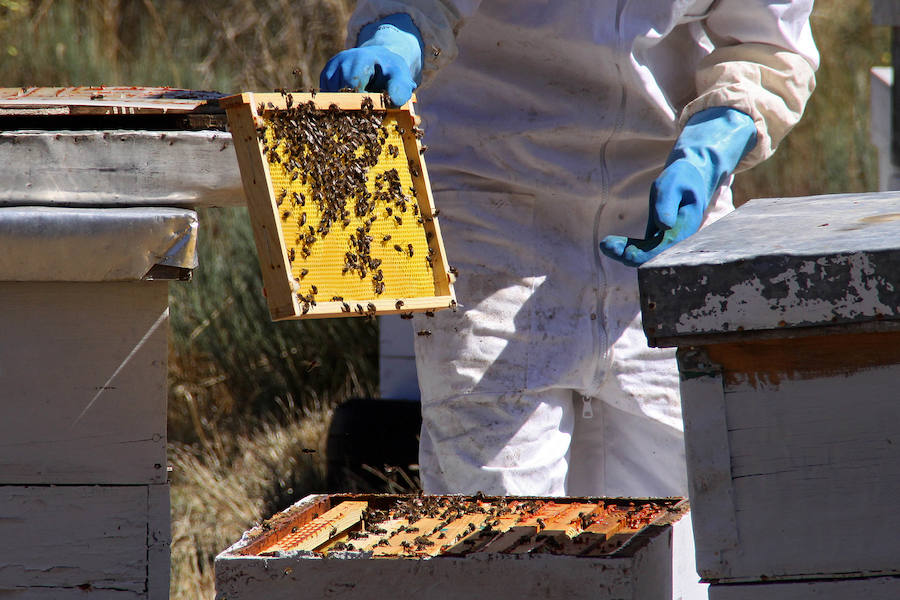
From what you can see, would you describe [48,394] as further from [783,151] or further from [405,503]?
[783,151]

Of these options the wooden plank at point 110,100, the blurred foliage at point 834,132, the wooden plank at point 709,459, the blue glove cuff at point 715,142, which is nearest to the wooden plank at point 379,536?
the wooden plank at point 709,459

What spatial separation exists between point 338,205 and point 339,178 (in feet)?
0.19

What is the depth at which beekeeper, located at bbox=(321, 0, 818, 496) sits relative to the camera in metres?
2.56

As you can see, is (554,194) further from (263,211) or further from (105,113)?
(105,113)

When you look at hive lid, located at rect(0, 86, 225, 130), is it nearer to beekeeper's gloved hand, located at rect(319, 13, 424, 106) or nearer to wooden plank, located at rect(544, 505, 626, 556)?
beekeeper's gloved hand, located at rect(319, 13, 424, 106)

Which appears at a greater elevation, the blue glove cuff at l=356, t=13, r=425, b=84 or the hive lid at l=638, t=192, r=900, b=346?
the blue glove cuff at l=356, t=13, r=425, b=84

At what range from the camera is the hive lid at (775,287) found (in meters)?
1.26

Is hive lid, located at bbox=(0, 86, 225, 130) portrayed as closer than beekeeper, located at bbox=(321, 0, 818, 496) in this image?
Yes

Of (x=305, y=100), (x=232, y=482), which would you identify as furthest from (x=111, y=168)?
(x=232, y=482)

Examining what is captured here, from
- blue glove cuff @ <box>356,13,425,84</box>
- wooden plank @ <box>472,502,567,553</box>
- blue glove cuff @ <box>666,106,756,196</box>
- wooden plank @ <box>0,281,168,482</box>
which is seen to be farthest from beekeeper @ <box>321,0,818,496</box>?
wooden plank @ <box>0,281,168,482</box>

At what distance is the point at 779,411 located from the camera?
4.49 feet

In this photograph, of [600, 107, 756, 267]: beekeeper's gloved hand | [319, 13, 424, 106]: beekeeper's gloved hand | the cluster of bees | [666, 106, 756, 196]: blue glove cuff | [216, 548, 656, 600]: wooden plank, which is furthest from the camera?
[666, 106, 756, 196]: blue glove cuff

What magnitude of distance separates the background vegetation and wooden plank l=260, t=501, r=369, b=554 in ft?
6.45

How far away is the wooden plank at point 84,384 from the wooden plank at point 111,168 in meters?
0.15
